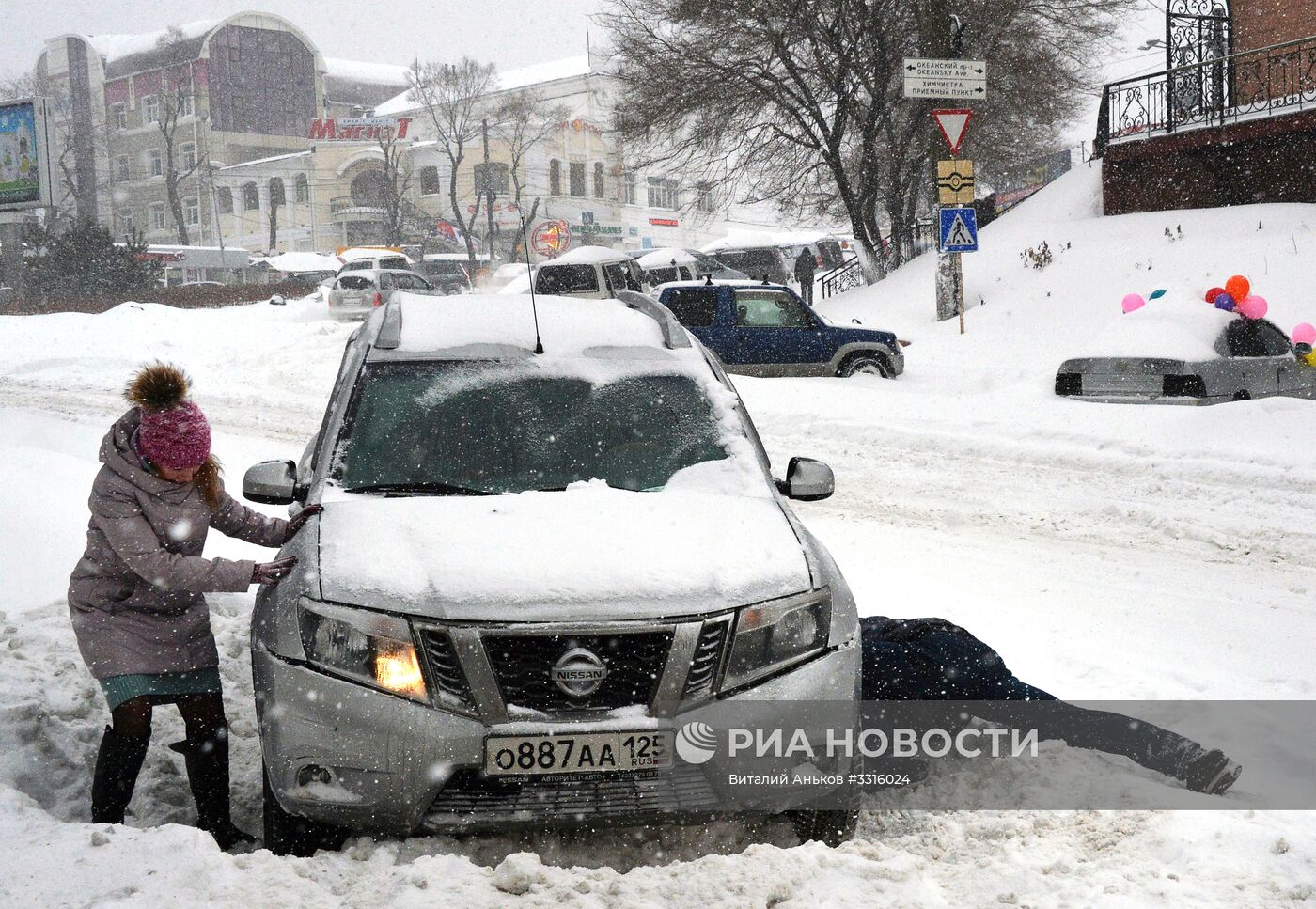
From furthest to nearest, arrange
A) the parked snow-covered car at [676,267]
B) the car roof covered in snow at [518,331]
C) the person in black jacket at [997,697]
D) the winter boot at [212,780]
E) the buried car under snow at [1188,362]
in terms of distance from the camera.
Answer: the parked snow-covered car at [676,267], the buried car under snow at [1188,362], the car roof covered in snow at [518,331], the person in black jacket at [997,697], the winter boot at [212,780]

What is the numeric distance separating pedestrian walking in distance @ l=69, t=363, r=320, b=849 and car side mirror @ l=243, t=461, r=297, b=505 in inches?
9.7

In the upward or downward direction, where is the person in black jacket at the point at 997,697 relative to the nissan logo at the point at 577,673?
downward

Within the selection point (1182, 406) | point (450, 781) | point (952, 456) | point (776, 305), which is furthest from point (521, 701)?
point (776, 305)

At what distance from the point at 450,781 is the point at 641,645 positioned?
0.58 metres

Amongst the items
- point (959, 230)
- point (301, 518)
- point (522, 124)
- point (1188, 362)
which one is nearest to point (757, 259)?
point (959, 230)

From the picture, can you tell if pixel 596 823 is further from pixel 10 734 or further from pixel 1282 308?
pixel 1282 308

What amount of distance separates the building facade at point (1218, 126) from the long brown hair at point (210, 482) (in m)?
20.5

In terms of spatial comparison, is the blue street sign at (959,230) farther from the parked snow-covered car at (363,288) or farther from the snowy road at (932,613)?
the parked snow-covered car at (363,288)

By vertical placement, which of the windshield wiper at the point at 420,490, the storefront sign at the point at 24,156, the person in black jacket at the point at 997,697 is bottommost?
the person in black jacket at the point at 997,697

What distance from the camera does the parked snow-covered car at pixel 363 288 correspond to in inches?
1171

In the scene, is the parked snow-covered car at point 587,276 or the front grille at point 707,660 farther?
the parked snow-covered car at point 587,276

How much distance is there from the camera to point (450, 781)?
3062 mm

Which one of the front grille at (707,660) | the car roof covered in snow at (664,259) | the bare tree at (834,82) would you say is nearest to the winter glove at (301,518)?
the front grille at (707,660)

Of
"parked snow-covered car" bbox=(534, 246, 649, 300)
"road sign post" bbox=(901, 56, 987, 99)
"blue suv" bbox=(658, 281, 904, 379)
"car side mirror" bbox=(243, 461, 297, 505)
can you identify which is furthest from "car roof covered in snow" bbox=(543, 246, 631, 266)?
"car side mirror" bbox=(243, 461, 297, 505)
